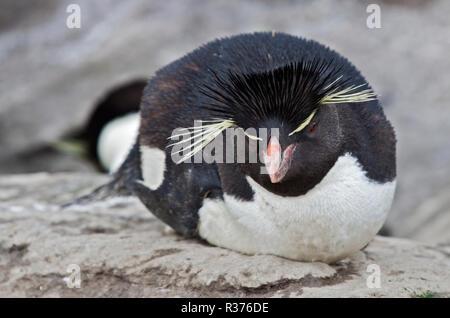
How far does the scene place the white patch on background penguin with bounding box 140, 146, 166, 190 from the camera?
175 inches

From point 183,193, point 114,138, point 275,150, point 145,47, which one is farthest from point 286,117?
point 145,47

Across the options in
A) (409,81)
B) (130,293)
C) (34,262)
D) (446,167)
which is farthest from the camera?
(409,81)

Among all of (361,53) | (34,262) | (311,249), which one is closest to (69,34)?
(361,53)

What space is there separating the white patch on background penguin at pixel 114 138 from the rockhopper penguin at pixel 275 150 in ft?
11.9

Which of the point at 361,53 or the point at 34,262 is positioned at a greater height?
the point at 361,53

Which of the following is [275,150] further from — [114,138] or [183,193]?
[114,138]

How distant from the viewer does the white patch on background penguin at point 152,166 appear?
14.6 feet

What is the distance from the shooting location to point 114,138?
334 inches

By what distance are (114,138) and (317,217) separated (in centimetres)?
515

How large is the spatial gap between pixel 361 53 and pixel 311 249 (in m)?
5.75

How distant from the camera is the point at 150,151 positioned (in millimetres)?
4559
